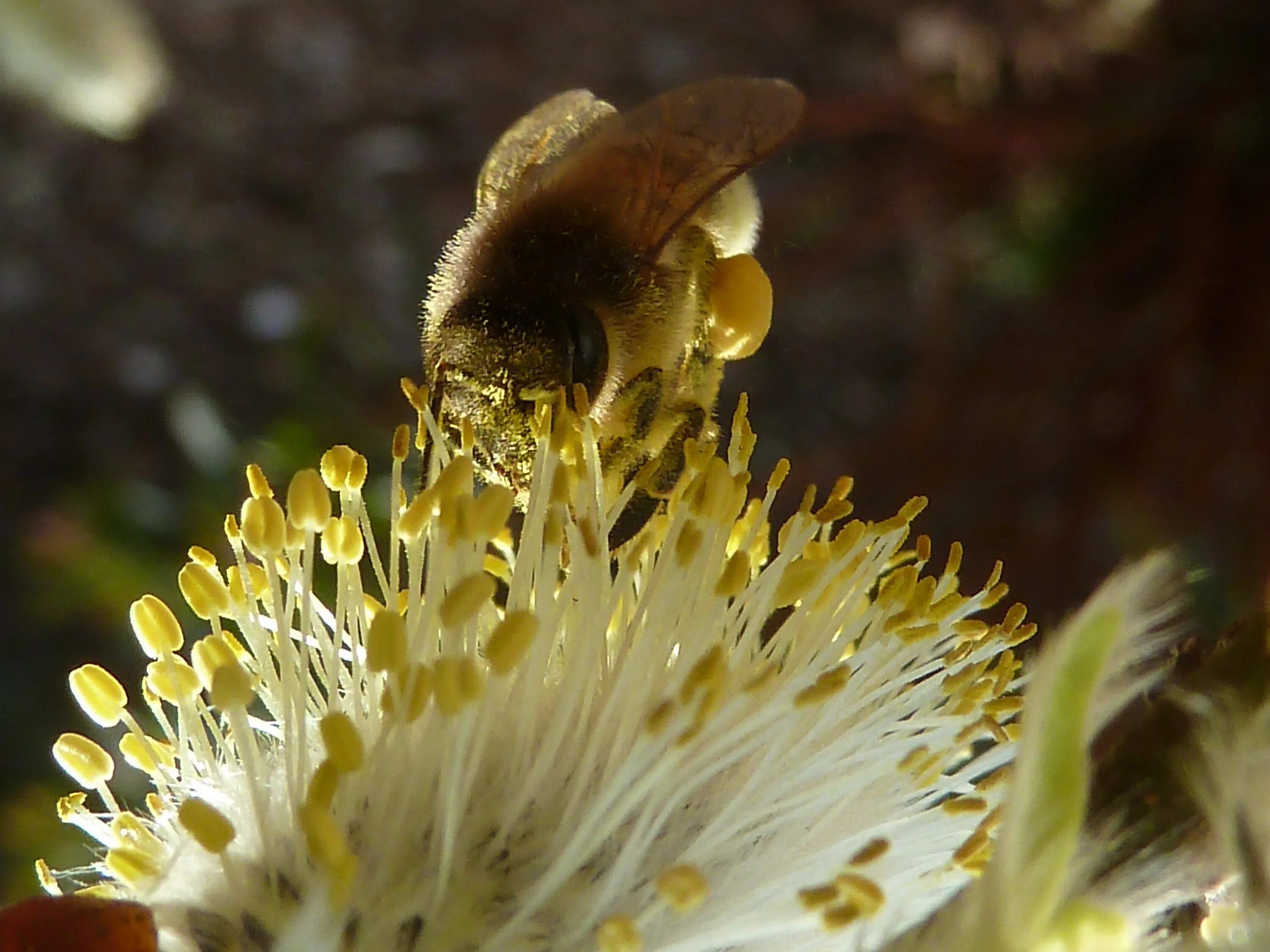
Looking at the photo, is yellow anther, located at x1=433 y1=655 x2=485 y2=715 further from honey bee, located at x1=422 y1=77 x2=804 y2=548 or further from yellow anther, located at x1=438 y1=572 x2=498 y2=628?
honey bee, located at x1=422 y1=77 x2=804 y2=548

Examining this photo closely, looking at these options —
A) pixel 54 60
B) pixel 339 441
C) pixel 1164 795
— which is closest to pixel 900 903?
pixel 1164 795

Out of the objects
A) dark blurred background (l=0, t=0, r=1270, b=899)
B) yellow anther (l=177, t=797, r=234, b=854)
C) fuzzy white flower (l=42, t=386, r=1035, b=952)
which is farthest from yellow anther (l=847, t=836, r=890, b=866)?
dark blurred background (l=0, t=0, r=1270, b=899)

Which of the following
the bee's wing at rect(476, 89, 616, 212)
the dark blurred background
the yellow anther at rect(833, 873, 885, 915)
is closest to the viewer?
the yellow anther at rect(833, 873, 885, 915)

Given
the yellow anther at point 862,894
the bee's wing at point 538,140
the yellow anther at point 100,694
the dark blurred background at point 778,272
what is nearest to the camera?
the yellow anther at point 862,894

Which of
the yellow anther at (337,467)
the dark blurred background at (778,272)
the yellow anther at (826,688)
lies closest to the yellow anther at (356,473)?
the yellow anther at (337,467)

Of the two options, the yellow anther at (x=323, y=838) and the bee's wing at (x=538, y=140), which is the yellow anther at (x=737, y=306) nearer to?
the bee's wing at (x=538, y=140)
